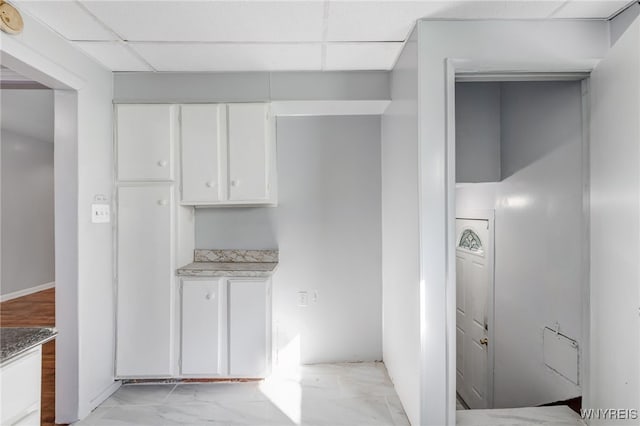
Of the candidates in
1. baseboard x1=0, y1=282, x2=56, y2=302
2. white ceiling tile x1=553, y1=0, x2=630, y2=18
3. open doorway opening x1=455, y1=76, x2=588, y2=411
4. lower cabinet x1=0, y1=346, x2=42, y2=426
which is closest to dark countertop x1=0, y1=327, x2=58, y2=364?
lower cabinet x1=0, y1=346, x2=42, y2=426

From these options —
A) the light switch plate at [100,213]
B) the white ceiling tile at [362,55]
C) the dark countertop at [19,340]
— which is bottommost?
the dark countertop at [19,340]

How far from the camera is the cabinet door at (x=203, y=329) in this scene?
2.39m

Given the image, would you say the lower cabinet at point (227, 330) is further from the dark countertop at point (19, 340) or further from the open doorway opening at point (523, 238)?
the open doorway opening at point (523, 238)

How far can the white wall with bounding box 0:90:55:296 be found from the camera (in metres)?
5.25

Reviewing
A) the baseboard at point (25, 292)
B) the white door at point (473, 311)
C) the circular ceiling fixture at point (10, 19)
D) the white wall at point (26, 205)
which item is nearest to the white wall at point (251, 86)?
the circular ceiling fixture at point (10, 19)

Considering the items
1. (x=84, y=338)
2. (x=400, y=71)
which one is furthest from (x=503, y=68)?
(x=84, y=338)

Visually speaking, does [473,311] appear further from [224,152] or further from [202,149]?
[202,149]

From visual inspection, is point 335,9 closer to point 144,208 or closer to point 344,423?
point 144,208

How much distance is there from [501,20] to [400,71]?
22.7 inches

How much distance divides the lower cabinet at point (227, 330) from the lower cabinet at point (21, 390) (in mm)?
1198

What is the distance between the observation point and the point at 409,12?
1.74m

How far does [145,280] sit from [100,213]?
0.53 m

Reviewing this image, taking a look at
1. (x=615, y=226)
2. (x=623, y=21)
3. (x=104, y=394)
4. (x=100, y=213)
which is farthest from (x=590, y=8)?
(x=104, y=394)

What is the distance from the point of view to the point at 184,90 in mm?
2475
